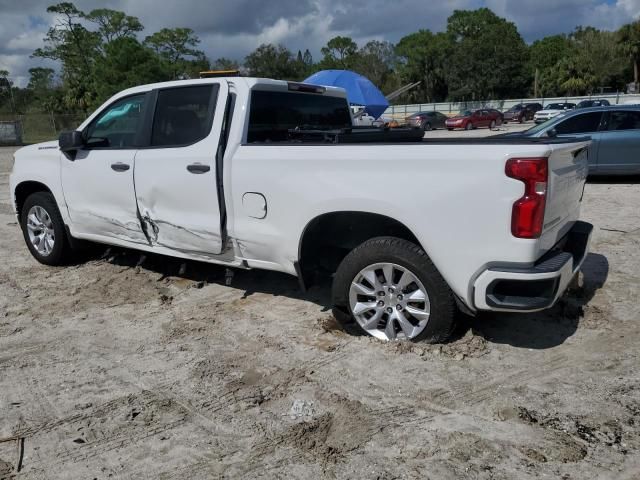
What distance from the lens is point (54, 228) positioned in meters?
5.93

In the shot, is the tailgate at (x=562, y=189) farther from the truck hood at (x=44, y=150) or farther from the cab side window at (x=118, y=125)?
the truck hood at (x=44, y=150)

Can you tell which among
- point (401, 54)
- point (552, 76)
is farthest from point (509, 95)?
point (401, 54)

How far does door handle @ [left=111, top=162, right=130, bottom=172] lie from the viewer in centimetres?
497

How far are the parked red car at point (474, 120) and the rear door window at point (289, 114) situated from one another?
110 ft

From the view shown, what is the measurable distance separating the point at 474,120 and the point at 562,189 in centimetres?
3642

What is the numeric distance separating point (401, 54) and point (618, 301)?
259 ft

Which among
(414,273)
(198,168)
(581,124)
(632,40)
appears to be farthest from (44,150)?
(632,40)

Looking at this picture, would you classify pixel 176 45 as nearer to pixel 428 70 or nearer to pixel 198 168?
pixel 428 70

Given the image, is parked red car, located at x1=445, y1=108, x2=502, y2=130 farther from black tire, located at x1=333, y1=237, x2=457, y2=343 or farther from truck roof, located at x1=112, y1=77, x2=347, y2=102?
black tire, located at x1=333, y1=237, x2=457, y2=343

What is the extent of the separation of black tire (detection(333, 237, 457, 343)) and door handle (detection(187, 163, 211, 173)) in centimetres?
135

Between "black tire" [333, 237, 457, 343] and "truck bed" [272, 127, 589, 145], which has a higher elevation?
"truck bed" [272, 127, 589, 145]

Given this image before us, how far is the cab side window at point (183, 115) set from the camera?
14.9ft

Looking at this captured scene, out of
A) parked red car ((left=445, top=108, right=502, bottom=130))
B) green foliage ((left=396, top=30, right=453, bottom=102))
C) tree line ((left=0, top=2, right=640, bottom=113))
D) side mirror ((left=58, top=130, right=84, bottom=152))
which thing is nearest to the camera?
side mirror ((left=58, top=130, right=84, bottom=152))

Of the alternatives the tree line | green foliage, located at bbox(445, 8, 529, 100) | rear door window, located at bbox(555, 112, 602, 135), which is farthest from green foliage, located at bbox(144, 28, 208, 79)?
rear door window, located at bbox(555, 112, 602, 135)
